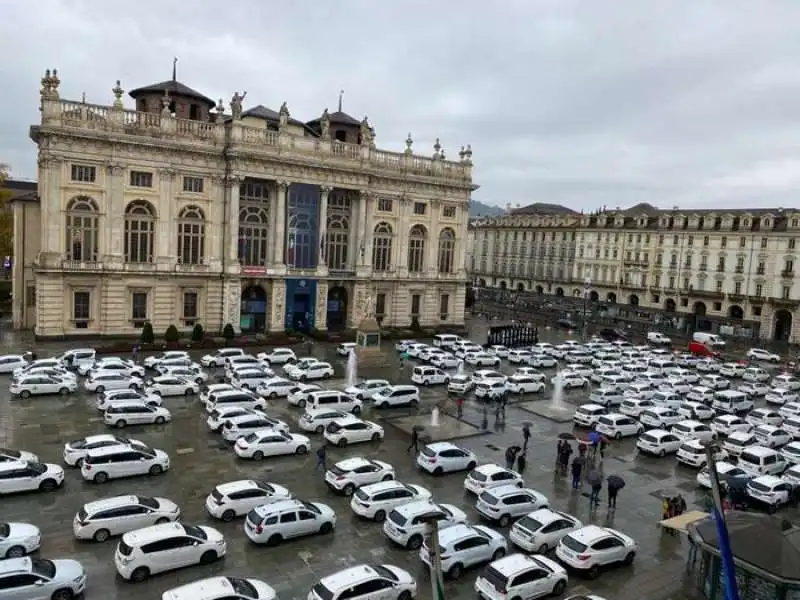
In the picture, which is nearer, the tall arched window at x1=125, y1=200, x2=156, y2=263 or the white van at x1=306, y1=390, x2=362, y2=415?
the white van at x1=306, y1=390, x2=362, y2=415

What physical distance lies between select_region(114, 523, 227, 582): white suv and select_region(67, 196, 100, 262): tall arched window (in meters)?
45.0

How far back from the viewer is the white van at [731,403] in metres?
49.3

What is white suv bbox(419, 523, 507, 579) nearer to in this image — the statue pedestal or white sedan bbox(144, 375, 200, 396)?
white sedan bbox(144, 375, 200, 396)

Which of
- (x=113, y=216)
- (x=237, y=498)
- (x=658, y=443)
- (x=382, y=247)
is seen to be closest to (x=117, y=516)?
(x=237, y=498)

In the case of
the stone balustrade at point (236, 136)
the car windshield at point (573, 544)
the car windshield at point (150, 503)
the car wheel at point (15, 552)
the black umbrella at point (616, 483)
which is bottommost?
the car wheel at point (15, 552)

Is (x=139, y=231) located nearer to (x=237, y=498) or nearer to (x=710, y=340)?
(x=237, y=498)

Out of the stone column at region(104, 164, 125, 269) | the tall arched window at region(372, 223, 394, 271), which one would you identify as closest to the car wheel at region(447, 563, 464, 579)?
the stone column at region(104, 164, 125, 269)

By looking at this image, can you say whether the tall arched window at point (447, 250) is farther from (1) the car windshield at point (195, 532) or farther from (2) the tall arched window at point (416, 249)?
(1) the car windshield at point (195, 532)

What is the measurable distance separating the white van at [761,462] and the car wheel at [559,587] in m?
18.2

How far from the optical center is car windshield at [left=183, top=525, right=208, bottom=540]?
22266 millimetres

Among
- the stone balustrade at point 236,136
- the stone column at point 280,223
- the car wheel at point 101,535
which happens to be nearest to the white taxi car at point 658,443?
the car wheel at point 101,535

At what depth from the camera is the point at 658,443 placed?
37.7 m

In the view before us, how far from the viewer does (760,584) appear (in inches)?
768

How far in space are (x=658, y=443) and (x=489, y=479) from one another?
45.1ft
